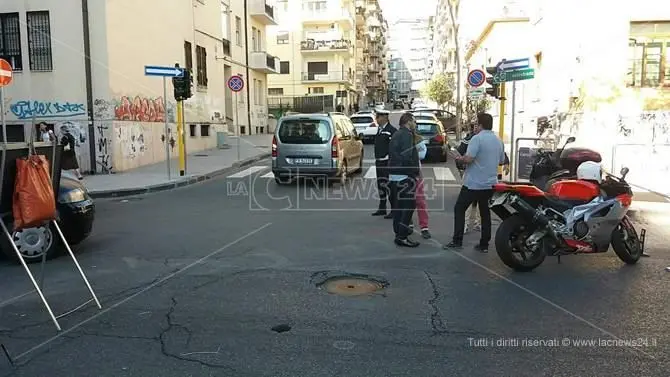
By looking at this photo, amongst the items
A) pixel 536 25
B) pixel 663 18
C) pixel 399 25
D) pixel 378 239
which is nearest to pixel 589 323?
pixel 378 239

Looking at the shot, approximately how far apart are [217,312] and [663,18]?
18.5m

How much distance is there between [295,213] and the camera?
34.8ft

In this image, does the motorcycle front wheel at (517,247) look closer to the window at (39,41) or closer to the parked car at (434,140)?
the parked car at (434,140)

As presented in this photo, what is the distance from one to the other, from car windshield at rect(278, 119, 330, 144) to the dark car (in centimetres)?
666

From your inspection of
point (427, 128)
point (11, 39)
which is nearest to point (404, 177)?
point (427, 128)

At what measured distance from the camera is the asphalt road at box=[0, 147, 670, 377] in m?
4.13

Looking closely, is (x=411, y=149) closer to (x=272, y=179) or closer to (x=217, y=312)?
(x=217, y=312)

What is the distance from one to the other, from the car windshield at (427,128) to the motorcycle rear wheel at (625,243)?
1345 cm

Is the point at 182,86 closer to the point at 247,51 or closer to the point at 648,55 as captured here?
the point at 648,55

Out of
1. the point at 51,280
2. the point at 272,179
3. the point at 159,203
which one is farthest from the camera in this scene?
the point at 272,179

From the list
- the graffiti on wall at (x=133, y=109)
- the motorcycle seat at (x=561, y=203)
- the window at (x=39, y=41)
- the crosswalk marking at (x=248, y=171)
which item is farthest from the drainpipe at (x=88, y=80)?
the motorcycle seat at (x=561, y=203)

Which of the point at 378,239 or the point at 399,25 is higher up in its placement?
the point at 399,25

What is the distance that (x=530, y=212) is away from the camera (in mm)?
6461

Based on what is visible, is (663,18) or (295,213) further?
(663,18)
